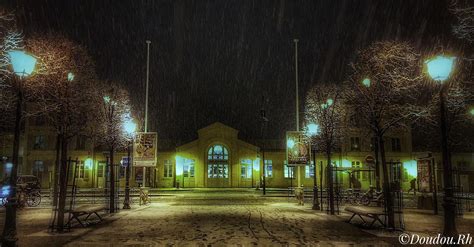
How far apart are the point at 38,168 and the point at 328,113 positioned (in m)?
44.9

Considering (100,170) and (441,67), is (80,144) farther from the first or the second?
(441,67)

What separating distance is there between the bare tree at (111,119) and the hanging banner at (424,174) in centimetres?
1628

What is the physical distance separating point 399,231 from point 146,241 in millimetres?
8649

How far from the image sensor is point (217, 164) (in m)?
56.2

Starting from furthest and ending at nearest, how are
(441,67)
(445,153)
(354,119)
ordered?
(354,119), (441,67), (445,153)

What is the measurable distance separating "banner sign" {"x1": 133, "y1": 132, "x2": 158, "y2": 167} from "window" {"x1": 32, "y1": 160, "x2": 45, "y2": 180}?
35.4m

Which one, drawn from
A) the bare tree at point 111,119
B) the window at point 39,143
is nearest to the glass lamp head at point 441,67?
the bare tree at point 111,119

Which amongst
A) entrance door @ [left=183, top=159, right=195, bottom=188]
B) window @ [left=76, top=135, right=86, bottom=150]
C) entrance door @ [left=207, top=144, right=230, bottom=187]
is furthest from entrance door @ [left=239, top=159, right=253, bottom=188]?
window @ [left=76, top=135, right=86, bottom=150]

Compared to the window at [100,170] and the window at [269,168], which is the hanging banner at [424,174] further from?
the window at [100,170]

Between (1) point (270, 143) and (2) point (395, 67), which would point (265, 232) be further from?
(1) point (270, 143)

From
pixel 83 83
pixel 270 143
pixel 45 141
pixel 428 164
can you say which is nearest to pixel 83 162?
pixel 45 141

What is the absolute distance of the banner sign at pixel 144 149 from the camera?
25641 mm

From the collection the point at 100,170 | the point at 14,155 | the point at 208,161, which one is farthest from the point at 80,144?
the point at 14,155

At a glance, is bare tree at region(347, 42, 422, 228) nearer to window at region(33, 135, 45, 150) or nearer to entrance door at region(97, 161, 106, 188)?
entrance door at region(97, 161, 106, 188)
